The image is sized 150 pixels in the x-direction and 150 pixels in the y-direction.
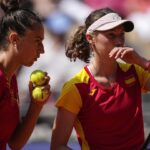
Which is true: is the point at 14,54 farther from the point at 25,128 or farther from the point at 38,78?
the point at 25,128

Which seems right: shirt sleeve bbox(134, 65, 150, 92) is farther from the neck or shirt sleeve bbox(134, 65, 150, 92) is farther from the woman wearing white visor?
the neck

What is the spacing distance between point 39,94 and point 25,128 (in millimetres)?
225

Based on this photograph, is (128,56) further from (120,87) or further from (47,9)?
(47,9)

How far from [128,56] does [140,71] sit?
31 cm

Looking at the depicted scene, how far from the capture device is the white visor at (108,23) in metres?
3.25

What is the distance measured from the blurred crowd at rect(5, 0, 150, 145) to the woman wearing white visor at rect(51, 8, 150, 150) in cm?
298

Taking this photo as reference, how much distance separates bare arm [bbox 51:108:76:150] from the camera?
3201 mm

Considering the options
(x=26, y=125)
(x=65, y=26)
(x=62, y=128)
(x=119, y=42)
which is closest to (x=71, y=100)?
(x=62, y=128)

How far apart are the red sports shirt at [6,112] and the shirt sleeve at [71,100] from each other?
0.71 ft

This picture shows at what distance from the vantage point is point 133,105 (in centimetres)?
327

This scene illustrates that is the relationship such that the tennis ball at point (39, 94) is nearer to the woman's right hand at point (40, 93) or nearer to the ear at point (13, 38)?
the woman's right hand at point (40, 93)

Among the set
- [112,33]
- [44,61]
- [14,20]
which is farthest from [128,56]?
[44,61]

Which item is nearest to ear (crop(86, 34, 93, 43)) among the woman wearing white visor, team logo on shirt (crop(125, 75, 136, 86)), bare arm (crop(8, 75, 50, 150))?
the woman wearing white visor

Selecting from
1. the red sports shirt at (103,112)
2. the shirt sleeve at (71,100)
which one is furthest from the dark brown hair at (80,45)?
the shirt sleeve at (71,100)
